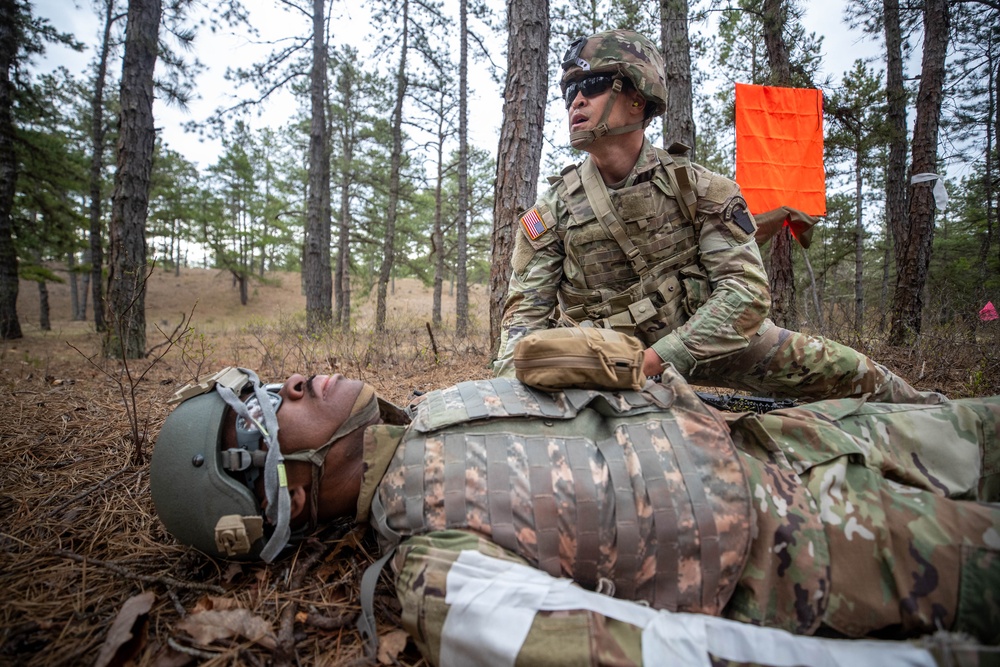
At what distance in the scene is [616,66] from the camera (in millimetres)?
2637

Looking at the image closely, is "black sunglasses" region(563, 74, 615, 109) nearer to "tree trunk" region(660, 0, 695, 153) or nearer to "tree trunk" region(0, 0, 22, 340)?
"tree trunk" region(660, 0, 695, 153)

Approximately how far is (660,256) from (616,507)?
1782mm

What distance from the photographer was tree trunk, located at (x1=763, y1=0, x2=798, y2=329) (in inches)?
245

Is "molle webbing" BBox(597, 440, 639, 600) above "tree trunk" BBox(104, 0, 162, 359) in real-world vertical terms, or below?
below

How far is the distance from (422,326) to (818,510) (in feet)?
50.4

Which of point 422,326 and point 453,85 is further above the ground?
point 453,85

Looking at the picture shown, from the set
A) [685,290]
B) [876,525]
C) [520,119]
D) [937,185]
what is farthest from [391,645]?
[937,185]

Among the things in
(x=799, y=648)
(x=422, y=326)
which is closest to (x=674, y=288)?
(x=799, y=648)

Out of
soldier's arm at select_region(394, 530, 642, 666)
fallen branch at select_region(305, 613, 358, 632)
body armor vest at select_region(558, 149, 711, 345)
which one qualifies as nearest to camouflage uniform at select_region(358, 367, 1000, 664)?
soldier's arm at select_region(394, 530, 642, 666)

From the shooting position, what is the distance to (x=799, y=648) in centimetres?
111

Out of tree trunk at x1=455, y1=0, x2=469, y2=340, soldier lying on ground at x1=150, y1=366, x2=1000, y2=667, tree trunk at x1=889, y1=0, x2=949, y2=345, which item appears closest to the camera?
soldier lying on ground at x1=150, y1=366, x2=1000, y2=667

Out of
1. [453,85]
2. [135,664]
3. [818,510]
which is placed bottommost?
[135,664]

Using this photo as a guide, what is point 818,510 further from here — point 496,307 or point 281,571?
point 496,307

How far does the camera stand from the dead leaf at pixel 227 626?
1445 millimetres
